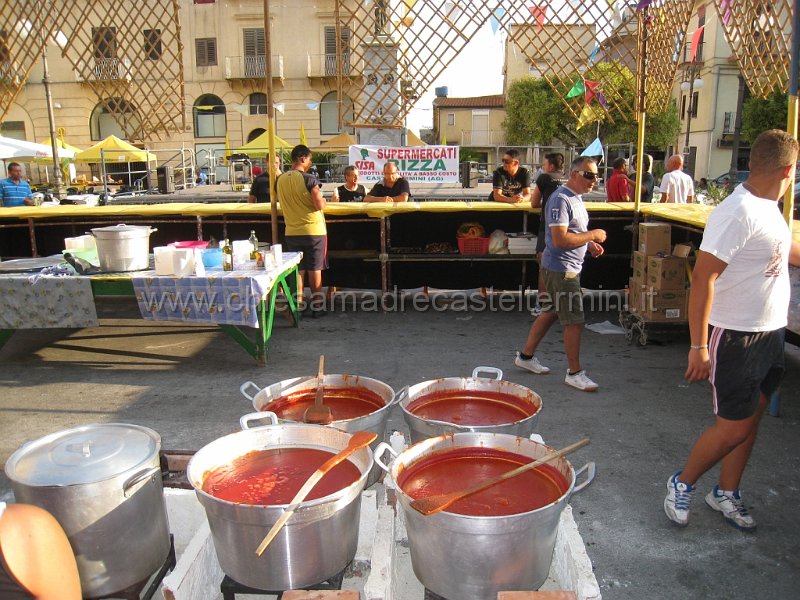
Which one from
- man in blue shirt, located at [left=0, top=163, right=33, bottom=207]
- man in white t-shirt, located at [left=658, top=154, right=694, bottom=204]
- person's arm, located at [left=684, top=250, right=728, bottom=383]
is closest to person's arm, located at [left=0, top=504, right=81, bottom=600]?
person's arm, located at [left=684, top=250, right=728, bottom=383]

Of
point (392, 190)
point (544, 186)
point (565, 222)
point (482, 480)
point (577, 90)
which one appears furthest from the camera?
point (577, 90)

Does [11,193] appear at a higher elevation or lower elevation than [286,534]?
higher

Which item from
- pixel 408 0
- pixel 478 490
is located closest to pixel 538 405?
pixel 478 490

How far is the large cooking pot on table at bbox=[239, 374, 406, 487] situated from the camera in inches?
99.4

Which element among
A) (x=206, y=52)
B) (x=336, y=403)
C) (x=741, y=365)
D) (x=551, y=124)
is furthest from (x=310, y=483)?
(x=206, y=52)

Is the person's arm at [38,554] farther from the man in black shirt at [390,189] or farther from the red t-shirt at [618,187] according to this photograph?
the red t-shirt at [618,187]

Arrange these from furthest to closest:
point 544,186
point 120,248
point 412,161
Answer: point 412,161 → point 544,186 → point 120,248

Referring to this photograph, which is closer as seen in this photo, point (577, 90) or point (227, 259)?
point (227, 259)

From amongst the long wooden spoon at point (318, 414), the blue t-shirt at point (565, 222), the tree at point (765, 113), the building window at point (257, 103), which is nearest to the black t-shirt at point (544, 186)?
the blue t-shirt at point (565, 222)

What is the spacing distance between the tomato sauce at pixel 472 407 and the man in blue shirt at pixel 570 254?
2410 millimetres

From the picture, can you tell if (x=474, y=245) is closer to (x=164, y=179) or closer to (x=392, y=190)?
(x=392, y=190)

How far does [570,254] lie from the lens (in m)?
4.90

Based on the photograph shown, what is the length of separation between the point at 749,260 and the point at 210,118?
1567 inches

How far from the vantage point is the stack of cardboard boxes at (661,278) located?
19.9 ft
